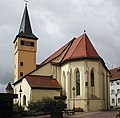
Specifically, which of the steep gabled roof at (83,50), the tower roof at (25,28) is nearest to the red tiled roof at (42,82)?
the steep gabled roof at (83,50)

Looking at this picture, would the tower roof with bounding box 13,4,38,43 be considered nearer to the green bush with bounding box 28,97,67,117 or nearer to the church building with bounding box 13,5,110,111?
the church building with bounding box 13,5,110,111

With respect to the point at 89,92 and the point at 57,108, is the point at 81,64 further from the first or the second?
the point at 57,108

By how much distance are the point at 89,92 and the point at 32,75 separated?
1148 cm

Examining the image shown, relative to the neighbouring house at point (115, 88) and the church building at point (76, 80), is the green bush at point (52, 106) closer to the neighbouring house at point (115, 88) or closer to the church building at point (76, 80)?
the church building at point (76, 80)

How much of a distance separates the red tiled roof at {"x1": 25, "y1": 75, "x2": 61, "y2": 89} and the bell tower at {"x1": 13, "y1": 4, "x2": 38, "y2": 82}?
12045mm

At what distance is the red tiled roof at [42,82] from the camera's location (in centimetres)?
4435

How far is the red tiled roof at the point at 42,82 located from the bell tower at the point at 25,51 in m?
12.0

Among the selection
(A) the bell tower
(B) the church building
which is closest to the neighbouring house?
A: (A) the bell tower

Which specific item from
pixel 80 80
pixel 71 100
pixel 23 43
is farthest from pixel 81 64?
pixel 23 43

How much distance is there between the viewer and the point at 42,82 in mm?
45938

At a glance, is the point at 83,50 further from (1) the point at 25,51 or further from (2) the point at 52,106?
(1) the point at 25,51

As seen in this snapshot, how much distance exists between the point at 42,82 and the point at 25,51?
15774mm

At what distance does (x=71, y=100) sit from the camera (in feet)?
144

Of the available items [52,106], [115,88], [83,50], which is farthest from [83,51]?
[115,88]
